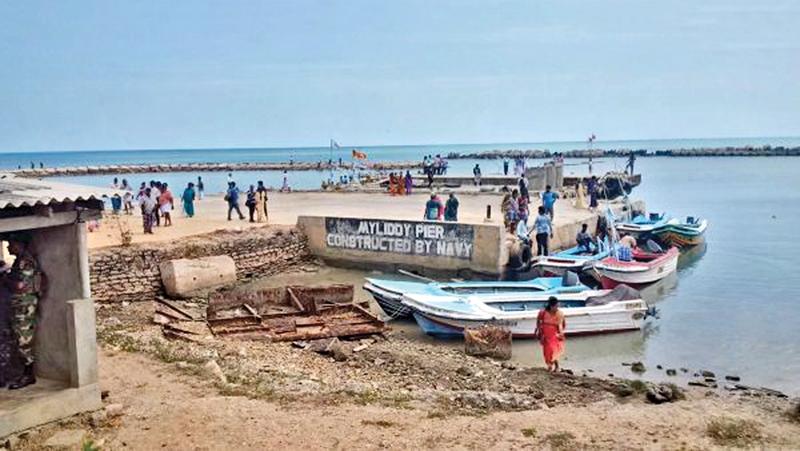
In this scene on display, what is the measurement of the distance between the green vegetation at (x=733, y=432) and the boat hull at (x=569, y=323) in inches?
255

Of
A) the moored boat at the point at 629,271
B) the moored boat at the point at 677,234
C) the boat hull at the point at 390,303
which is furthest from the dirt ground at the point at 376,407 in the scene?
the moored boat at the point at 677,234

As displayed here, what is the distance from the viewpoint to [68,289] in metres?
9.20

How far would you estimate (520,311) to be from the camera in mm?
16375

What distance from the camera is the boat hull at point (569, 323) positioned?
51.9ft

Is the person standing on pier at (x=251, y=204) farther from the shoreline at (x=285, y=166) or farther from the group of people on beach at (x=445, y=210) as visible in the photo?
the shoreline at (x=285, y=166)

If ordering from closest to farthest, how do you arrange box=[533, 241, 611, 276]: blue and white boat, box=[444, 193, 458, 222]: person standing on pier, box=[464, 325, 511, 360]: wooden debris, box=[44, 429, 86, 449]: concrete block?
box=[44, 429, 86, 449]: concrete block < box=[464, 325, 511, 360]: wooden debris < box=[533, 241, 611, 276]: blue and white boat < box=[444, 193, 458, 222]: person standing on pier

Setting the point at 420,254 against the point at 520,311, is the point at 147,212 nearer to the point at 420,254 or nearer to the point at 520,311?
the point at 420,254

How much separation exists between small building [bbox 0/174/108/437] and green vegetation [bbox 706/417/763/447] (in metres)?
7.59

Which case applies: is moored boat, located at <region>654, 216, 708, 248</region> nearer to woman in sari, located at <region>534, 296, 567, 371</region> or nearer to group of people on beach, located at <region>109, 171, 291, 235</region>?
group of people on beach, located at <region>109, 171, 291, 235</region>

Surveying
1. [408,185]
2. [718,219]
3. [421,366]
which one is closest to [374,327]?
[421,366]

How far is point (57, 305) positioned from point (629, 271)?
1665cm

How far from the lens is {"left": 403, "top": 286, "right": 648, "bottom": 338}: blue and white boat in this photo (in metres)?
15.8

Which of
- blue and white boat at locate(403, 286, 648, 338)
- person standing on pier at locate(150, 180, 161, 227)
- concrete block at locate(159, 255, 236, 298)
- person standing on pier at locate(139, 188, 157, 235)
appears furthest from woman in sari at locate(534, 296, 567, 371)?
person standing on pier at locate(150, 180, 161, 227)

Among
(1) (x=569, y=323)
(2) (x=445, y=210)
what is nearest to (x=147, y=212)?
(2) (x=445, y=210)
